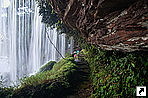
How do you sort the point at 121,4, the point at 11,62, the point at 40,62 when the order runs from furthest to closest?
the point at 11,62
the point at 40,62
the point at 121,4

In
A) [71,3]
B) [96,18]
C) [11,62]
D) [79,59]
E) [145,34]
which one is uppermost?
[71,3]

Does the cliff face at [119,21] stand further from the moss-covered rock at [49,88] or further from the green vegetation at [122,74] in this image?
the moss-covered rock at [49,88]

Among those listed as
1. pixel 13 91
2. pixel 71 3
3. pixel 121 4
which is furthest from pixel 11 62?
pixel 121 4

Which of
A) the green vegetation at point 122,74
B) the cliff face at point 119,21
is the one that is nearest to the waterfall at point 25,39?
the green vegetation at point 122,74

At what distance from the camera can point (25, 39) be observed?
58.4 feet

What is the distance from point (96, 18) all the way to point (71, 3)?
839mm

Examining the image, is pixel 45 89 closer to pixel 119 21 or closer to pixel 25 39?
pixel 119 21

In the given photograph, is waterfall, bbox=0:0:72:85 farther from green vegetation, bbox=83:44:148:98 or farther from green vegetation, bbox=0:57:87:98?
green vegetation, bbox=83:44:148:98

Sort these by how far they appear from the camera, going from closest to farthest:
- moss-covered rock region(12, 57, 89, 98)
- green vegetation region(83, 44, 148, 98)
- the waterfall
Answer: green vegetation region(83, 44, 148, 98) < moss-covered rock region(12, 57, 89, 98) < the waterfall

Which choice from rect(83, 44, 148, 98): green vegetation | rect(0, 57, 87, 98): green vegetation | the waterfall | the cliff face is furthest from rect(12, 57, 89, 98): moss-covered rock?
the waterfall

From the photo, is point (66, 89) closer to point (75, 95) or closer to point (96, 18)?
point (75, 95)

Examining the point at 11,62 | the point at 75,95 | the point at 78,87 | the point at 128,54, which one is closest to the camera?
the point at 128,54

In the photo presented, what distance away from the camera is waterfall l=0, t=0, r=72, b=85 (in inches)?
576

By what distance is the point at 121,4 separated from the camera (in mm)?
2260
